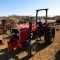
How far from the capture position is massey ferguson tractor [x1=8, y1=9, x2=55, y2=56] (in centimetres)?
710

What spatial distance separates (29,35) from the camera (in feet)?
26.8

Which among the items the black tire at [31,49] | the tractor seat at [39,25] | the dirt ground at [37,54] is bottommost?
the dirt ground at [37,54]

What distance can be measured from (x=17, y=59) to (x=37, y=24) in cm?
309

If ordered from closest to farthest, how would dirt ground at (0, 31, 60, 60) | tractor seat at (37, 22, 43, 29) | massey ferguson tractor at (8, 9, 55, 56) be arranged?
dirt ground at (0, 31, 60, 60), massey ferguson tractor at (8, 9, 55, 56), tractor seat at (37, 22, 43, 29)

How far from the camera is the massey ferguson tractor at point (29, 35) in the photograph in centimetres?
710

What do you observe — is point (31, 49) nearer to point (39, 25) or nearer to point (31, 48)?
point (31, 48)

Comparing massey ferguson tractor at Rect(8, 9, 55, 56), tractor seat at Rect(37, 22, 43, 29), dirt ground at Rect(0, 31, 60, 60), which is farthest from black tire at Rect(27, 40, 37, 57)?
tractor seat at Rect(37, 22, 43, 29)

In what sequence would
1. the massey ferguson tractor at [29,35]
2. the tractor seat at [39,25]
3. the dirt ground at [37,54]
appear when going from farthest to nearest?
the tractor seat at [39,25] < the massey ferguson tractor at [29,35] < the dirt ground at [37,54]

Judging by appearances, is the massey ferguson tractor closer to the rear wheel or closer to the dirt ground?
the rear wheel

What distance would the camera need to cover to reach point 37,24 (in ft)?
29.6

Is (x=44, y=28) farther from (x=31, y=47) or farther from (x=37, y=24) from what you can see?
(x=31, y=47)

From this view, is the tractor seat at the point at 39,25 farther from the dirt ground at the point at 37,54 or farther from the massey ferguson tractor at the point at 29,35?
the dirt ground at the point at 37,54

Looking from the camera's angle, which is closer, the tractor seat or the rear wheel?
the rear wheel

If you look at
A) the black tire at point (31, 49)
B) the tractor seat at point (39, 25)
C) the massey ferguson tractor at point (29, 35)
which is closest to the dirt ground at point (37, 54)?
the black tire at point (31, 49)
